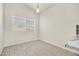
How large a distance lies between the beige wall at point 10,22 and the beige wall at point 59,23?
0.24 metres

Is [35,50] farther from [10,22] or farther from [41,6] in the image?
[41,6]

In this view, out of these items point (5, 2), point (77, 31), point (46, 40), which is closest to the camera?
point (5, 2)

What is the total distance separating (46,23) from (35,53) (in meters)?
0.62

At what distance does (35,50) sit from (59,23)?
27.8 inches

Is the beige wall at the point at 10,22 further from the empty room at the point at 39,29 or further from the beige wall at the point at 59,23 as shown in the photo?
the beige wall at the point at 59,23

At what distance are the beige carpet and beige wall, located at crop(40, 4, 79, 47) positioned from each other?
0.12m

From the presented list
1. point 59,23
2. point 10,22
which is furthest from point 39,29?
point 10,22

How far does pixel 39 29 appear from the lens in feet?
5.95

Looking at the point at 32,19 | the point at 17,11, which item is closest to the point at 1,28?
the point at 17,11

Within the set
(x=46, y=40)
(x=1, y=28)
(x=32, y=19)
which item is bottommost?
(x=46, y=40)

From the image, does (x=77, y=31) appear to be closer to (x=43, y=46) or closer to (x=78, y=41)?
(x=78, y=41)

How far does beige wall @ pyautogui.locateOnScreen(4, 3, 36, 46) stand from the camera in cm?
171

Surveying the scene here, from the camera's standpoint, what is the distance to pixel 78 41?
1.68 metres

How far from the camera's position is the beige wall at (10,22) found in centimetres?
171
